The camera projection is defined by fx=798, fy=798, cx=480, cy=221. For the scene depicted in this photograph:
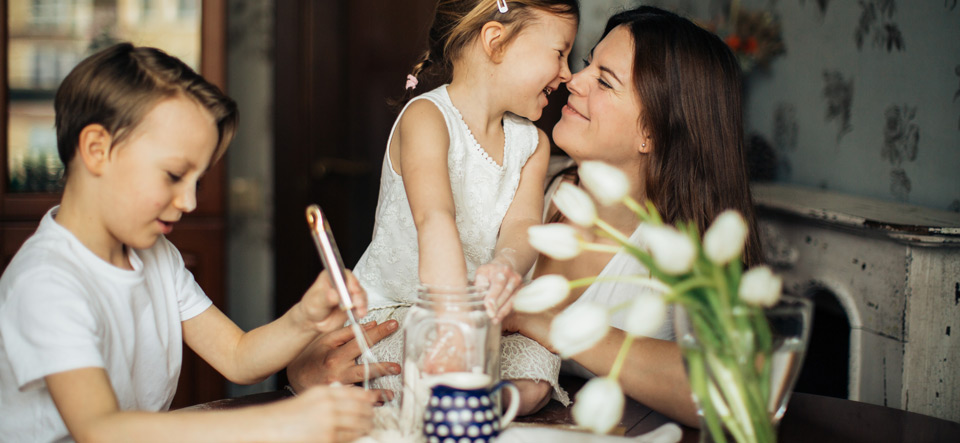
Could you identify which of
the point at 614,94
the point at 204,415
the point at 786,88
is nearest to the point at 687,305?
the point at 204,415

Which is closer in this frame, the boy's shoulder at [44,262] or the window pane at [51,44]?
the boy's shoulder at [44,262]

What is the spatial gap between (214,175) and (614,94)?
160cm

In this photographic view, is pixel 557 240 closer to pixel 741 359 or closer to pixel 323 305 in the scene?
pixel 741 359

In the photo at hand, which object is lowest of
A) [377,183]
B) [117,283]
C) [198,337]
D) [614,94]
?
[377,183]

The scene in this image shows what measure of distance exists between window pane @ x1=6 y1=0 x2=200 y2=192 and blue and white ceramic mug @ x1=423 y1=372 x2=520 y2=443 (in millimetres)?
2138

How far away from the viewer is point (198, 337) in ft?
3.86

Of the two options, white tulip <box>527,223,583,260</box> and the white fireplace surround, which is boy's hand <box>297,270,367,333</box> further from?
the white fireplace surround

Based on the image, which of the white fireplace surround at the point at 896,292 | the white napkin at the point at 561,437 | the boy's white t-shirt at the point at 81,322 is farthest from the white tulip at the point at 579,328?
the white fireplace surround at the point at 896,292

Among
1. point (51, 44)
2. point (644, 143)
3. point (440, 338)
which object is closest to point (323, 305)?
point (440, 338)

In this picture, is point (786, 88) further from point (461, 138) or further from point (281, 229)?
point (281, 229)

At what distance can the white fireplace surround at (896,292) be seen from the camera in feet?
5.26

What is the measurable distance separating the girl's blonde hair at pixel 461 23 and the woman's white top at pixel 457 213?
10 centimetres

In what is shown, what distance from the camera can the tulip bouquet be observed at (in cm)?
67

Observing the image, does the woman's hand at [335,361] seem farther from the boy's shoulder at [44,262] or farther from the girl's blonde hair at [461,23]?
the girl's blonde hair at [461,23]
